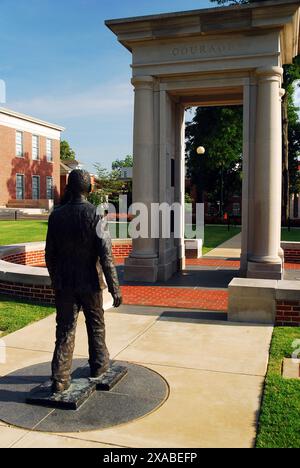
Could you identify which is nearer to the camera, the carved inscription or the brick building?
the carved inscription

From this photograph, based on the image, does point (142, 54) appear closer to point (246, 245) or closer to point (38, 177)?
point (246, 245)

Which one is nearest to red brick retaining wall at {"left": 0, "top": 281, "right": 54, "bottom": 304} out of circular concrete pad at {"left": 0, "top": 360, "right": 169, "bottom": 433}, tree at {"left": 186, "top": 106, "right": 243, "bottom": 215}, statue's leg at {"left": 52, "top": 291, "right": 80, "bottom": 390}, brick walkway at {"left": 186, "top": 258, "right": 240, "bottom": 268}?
circular concrete pad at {"left": 0, "top": 360, "right": 169, "bottom": 433}

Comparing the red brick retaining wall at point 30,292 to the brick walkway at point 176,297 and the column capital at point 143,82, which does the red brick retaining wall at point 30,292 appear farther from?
the column capital at point 143,82

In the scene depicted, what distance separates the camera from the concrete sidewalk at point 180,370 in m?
3.69

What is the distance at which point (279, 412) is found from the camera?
4094 millimetres

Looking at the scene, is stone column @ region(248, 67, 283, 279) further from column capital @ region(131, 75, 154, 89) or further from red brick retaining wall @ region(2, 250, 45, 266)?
red brick retaining wall @ region(2, 250, 45, 266)

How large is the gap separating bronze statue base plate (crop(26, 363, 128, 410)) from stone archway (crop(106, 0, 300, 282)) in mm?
6137

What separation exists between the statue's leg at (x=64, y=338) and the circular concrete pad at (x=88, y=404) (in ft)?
1.06

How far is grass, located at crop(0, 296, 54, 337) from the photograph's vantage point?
6.86 m

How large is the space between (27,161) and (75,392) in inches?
1914

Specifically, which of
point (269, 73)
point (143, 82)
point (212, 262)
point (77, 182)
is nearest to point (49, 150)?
point (212, 262)

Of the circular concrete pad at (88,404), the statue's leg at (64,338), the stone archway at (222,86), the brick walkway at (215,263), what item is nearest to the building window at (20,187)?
the brick walkway at (215,263)

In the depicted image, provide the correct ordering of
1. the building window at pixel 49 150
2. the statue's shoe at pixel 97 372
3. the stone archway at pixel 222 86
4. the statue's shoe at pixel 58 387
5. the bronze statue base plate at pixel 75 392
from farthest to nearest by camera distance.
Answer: the building window at pixel 49 150 < the stone archway at pixel 222 86 < the statue's shoe at pixel 97 372 < the statue's shoe at pixel 58 387 < the bronze statue base plate at pixel 75 392

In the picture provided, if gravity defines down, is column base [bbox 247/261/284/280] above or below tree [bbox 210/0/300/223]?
below
